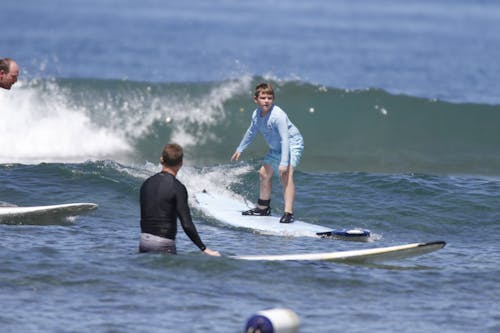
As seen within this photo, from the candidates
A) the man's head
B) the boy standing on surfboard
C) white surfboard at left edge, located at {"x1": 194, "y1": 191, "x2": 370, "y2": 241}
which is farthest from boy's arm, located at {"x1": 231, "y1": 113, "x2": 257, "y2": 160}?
the man's head

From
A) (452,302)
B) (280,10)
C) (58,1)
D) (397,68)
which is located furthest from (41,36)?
(452,302)

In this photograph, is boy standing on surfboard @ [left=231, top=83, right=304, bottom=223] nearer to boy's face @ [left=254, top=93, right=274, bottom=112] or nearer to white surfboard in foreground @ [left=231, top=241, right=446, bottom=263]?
boy's face @ [left=254, top=93, right=274, bottom=112]

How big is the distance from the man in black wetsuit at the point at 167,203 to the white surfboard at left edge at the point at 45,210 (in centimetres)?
227

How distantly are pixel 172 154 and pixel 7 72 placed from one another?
2.64 m

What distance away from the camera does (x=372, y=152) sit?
20.0 meters

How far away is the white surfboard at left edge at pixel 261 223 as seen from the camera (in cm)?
1064

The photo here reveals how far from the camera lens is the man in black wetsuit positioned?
834 centimetres

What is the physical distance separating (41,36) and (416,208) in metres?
39.8

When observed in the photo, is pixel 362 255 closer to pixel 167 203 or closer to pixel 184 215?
pixel 184 215

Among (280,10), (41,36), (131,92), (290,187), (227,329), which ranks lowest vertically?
(227,329)

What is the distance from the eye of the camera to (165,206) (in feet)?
27.7

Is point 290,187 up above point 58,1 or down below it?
below

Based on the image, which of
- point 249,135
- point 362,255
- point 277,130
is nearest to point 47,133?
point 249,135

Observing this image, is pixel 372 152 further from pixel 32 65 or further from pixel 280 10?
pixel 280 10
